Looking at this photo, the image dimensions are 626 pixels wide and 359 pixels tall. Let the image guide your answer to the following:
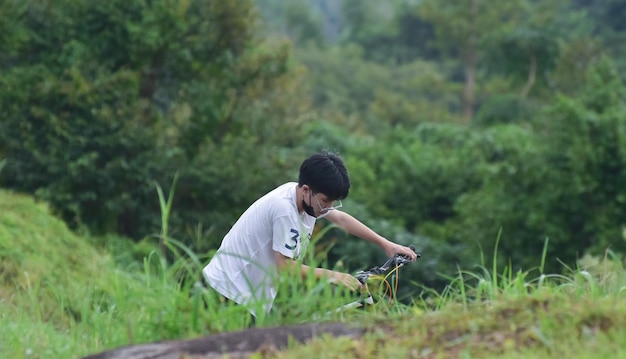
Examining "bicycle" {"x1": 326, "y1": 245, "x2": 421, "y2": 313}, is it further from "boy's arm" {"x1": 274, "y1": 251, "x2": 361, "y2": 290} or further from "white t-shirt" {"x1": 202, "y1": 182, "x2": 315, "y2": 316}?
"white t-shirt" {"x1": 202, "y1": 182, "x2": 315, "y2": 316}

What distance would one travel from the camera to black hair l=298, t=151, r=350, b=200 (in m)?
4.98

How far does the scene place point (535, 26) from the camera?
145 ft

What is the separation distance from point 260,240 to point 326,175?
1.51ft

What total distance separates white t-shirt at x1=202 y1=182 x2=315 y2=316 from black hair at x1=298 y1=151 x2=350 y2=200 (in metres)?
0.15

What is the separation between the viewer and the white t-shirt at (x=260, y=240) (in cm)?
493

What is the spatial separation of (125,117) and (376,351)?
49.7 feet

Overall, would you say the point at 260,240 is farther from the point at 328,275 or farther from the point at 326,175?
the point at 328,275

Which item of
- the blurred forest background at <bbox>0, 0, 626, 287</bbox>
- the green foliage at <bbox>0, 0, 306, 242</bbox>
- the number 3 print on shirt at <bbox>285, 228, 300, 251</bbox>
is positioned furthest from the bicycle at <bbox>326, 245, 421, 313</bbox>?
the green foliage at <bbox>0, 0, 306, 242</bbox>

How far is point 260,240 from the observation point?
16.7 ft

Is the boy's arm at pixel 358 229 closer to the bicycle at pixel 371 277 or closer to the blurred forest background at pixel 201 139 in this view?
the bicycle at pixel 371 277

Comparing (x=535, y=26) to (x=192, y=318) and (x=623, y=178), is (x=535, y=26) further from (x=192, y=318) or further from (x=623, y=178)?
(x=192, y=318)

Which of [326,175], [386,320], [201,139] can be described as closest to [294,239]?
[326,175]

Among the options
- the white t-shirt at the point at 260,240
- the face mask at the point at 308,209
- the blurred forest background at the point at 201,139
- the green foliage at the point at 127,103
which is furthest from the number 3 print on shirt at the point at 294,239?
the green foliage at the point at 127,103

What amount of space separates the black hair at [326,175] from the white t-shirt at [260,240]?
5.8 inches
